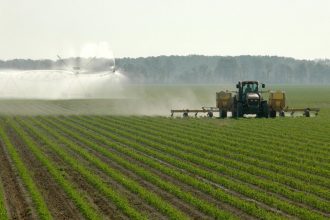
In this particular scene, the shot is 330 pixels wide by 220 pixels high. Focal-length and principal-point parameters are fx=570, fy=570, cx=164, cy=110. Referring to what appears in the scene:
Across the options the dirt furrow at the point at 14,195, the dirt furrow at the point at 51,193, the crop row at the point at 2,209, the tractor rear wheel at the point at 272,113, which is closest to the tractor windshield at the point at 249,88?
the tractor rear wheel at the point at 272,113

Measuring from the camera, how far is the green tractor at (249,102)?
43969mm

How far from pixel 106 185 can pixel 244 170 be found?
5.66m

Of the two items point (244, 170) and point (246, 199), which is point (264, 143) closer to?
point (244, 170)

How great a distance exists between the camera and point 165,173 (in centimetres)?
2106

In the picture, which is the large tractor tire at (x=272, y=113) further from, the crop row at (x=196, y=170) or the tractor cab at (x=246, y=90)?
the crop row at (x=196, y=170)

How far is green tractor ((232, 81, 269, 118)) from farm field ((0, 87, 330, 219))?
251 inches

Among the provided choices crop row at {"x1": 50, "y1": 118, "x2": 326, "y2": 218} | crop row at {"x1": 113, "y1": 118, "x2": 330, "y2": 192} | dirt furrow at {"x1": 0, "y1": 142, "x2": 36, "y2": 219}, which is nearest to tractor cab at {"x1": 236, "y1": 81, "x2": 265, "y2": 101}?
crop row at {"x1": 113, "y1": 118, "x2": 330, "y2": 192}

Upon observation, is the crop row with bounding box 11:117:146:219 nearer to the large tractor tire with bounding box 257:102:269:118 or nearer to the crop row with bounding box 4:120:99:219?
the crop row with bounding box 4:120:99:219

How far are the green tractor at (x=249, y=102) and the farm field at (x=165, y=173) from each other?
20.9 ft

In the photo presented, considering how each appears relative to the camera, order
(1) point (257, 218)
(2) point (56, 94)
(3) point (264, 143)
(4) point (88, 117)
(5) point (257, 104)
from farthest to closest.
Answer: (2) point (56, 94) < (4) point (88, 117) < (5) point (257, 104) < (3) point (264, 143) < (1) point (257, 218)

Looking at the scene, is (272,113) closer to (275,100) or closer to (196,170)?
(275,100)

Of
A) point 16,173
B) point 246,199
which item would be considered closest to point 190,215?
point 246,199

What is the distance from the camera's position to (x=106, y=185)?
62.1 ft

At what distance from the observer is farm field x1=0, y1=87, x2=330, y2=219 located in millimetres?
15742
